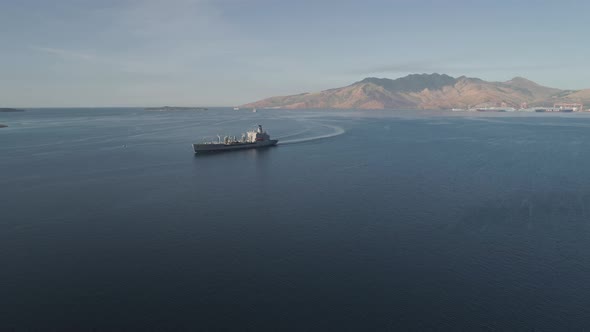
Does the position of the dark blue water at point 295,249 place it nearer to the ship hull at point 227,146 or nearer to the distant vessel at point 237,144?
the ship hull at point 227,146

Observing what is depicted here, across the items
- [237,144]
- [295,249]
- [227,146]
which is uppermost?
[237,144]

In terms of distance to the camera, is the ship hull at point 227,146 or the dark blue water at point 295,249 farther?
the ship hull at point 227,146

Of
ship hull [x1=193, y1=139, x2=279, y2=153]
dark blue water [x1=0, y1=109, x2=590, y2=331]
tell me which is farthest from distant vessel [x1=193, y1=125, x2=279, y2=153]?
dark blue water [x1=0, y1=109, x2=590, y2=331]

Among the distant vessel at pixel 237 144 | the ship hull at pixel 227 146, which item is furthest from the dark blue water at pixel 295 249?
the distant vessel at pixel 237 144

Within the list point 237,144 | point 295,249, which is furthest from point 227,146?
point 295,249

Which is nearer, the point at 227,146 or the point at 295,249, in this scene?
the point at 295,249

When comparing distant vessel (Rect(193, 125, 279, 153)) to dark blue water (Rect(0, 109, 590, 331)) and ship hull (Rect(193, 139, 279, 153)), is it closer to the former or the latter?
ship hull (Rect(193, 139, 279, 153))

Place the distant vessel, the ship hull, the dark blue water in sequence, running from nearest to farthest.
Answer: the dark blue water
the ship hull
the distant vessel

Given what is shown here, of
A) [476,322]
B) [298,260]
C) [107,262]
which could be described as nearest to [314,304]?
[298,260]

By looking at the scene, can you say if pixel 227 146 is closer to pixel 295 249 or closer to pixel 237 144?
pixel 237 144
